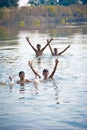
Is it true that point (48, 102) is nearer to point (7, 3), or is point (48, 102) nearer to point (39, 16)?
point (39, 16)

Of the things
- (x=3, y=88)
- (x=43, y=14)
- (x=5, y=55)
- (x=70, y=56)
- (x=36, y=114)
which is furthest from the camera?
(x=43, y=14)

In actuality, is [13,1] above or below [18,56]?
above

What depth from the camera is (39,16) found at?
98.6 metres

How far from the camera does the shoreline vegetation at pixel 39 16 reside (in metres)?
→ 91.0

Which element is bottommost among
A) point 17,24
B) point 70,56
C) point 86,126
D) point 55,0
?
point 86,126

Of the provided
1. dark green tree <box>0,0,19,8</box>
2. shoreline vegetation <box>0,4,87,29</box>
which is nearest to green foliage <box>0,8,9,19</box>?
shoreline vegetation <box>0,4,87,29</box>

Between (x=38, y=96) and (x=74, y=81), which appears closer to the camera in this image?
(x=38, y=96)

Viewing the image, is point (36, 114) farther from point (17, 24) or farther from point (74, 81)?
point (17, 24)

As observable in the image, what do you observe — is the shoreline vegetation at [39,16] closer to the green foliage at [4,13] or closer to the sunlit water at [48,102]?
the green foliage at [4,13]

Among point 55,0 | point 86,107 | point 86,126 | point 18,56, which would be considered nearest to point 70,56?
point 18,56

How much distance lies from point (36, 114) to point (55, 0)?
464 ft

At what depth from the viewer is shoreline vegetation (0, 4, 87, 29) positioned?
90994 millimetres

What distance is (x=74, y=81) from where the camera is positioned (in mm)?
19703

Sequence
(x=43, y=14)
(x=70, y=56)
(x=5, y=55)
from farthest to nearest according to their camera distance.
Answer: (x=43, y=14), (x=5, y=55), (x=70, y=56)
